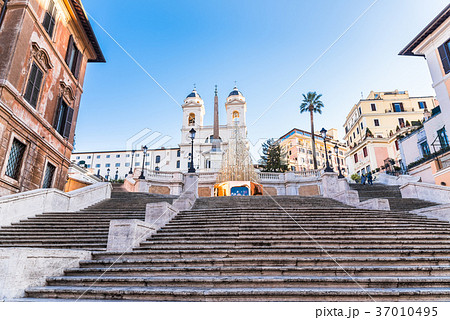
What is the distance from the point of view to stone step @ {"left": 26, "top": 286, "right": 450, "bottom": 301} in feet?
13.7

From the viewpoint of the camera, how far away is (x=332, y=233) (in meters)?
7.58

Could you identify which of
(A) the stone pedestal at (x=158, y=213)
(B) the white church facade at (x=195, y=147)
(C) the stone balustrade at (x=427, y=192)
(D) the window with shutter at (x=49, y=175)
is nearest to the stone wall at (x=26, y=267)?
(A) the stone pedestal at (x=158, y=213)

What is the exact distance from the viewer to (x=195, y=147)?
62.2 m

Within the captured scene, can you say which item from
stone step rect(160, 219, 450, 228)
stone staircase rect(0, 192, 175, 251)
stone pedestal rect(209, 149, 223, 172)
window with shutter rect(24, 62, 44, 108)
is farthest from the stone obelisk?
stone step rect(160, 219, 450, 228)

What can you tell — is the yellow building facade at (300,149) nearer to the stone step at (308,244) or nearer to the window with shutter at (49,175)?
the window with shutter at (49,175)

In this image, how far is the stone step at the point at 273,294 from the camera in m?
4.18

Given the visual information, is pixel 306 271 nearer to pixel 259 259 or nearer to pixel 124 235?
pixel 259 259

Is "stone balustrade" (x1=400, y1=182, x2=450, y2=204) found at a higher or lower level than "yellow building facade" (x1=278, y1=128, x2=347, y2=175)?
lower

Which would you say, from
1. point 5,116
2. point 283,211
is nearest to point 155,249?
point 283,211

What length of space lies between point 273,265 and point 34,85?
15.7 meters

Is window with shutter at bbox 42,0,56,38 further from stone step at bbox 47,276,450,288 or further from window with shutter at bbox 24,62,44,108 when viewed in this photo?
stone step at bbox 47,276,450,288

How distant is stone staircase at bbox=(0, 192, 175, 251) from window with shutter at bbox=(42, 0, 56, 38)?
444 inches

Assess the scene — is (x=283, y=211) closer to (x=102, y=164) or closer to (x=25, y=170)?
(x=25, y=170)
